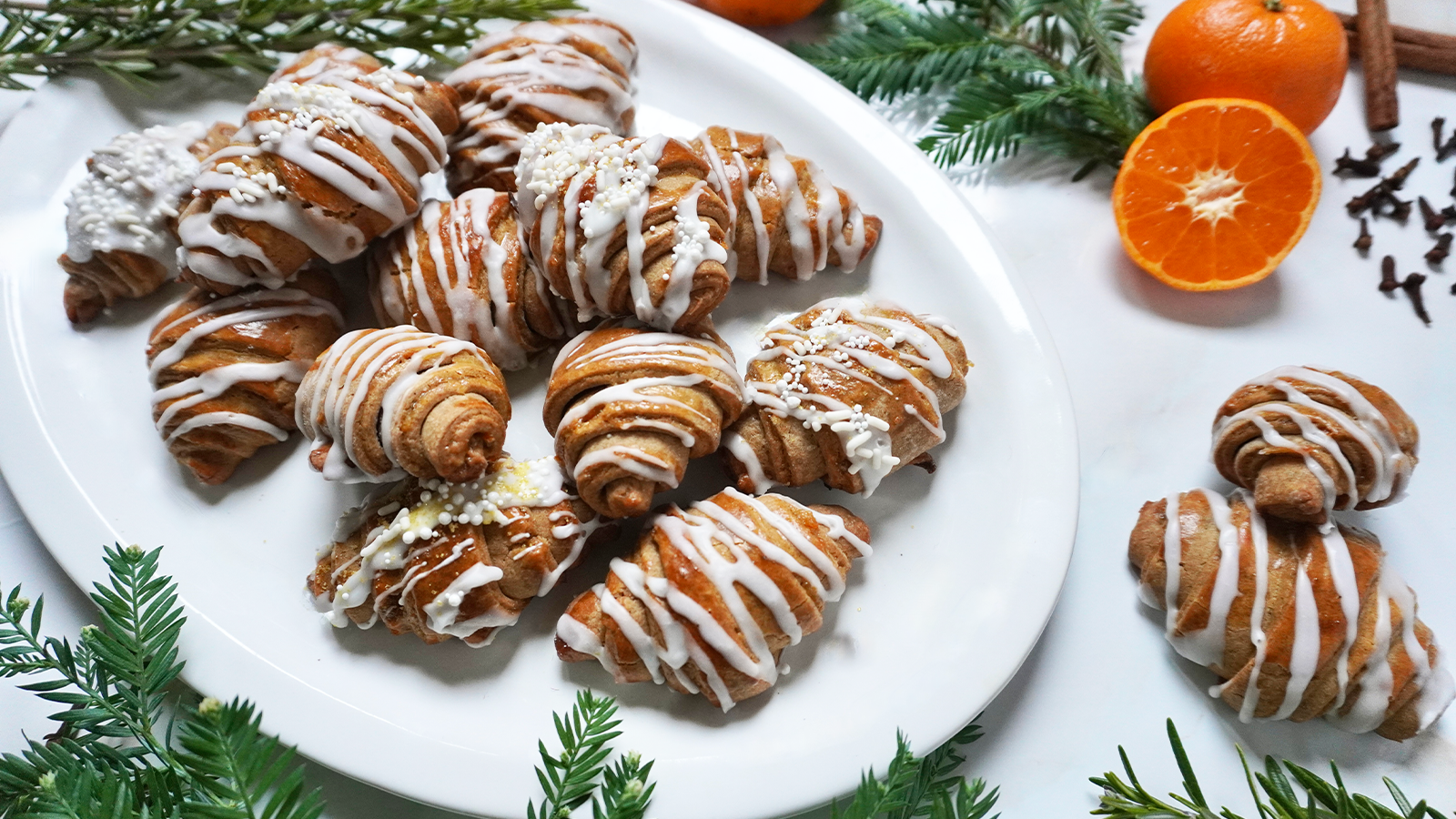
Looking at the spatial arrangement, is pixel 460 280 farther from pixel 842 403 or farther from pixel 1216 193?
pixel 1216 193

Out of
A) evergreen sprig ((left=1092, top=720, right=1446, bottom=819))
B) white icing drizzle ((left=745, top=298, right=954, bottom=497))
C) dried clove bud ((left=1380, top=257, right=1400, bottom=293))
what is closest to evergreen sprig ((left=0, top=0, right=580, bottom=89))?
white icing drizzle ((left=745, top=298, right=954, bottom=497))

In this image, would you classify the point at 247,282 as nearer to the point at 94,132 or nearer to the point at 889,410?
the point at 94,132

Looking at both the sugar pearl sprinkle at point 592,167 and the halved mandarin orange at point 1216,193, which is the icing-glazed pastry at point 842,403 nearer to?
the sugar pearl sprinkle at point 592,167

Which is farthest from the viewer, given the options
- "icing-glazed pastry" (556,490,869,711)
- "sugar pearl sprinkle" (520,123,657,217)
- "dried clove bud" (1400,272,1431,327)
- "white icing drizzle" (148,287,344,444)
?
"dried clove bud" (1400,272,1431,327)

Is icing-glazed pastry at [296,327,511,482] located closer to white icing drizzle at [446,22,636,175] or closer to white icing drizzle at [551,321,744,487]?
white icing drizzle at [551,321,744,487]

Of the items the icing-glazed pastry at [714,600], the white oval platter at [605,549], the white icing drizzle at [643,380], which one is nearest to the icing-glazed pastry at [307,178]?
the white oval platter at [605,549]

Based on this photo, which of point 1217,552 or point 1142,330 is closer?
point 1217,552

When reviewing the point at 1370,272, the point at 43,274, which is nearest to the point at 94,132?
the point at 43,274
